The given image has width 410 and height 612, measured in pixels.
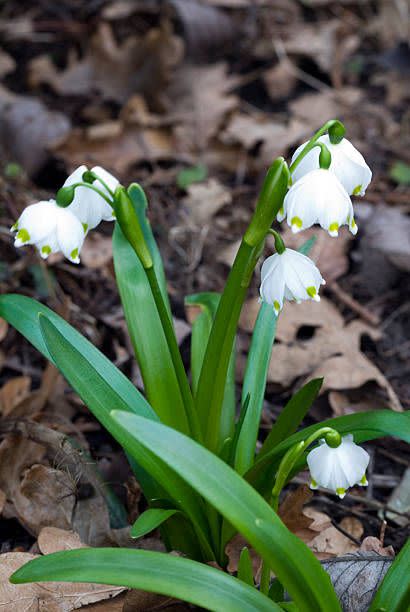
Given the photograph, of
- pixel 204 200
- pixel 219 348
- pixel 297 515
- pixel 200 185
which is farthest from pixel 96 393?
pixel 200 185

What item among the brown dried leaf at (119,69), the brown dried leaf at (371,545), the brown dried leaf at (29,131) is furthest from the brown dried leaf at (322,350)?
the brown dried leaf at (119,69)

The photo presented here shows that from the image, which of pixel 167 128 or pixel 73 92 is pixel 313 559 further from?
pixel 73 92

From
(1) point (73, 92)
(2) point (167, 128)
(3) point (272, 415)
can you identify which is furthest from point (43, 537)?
(1) point (73, 92)

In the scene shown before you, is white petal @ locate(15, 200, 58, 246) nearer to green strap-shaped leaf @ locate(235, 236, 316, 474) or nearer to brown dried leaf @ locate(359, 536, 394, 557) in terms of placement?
green strap-shaped leaf @ locate(235, 236, 316, 474)

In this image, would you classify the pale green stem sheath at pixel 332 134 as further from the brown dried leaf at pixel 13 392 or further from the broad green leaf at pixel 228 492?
the brown dried leaf at pixel 13 392

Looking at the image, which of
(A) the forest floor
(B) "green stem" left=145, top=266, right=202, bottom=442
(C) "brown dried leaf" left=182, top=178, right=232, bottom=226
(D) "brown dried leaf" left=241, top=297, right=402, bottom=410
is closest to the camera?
(B) "green stem" left=145, top=266, right=202, bottom=442

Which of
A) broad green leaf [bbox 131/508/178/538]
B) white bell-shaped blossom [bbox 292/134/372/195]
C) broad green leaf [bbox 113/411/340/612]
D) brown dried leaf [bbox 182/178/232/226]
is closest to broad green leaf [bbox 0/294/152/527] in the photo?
broad green leaf [bbox 131/508/178/538]

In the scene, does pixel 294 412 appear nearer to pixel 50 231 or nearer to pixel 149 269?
pixel 149 269
